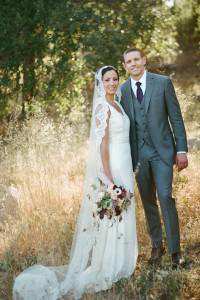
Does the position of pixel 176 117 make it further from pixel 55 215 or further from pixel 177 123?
pixel 55 215

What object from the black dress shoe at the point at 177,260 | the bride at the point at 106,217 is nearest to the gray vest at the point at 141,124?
the bride at the point at 106,217

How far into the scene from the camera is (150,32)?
10023 millimetres

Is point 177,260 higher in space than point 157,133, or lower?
lower

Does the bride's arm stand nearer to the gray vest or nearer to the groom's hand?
the gray vest

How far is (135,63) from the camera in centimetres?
448

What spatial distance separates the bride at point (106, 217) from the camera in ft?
14.4

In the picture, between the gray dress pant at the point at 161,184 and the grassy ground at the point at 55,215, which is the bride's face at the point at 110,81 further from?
the grassy ground at the point at 55,215

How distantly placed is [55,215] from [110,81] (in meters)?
1.86

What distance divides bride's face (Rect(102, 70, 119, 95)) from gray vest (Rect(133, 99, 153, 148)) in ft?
0.78

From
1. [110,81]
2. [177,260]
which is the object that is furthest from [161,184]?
[110,81]

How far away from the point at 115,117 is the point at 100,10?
19.1ft

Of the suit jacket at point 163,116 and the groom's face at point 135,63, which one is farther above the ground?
the groom's face at point 135,63

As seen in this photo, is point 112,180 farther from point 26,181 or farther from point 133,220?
point 26,181

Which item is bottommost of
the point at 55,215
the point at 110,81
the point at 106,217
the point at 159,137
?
the point at 55,215
